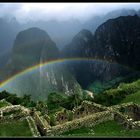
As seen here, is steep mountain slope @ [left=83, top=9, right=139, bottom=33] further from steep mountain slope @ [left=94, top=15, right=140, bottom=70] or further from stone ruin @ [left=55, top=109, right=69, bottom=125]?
→ stone ruin @ [left=55, top=109, right=69, bottom=125]

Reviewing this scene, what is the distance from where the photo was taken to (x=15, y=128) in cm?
2198

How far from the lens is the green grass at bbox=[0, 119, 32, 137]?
68.4ft

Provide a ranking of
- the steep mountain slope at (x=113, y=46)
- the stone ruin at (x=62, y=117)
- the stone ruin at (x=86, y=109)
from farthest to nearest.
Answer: the steep mountain slope at (x=113, y=46)
the stone ruin at (x=62, y=117)
the stone ruin at (x=86, y=109)

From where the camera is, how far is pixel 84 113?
2981 cm

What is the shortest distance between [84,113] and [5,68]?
402 feet

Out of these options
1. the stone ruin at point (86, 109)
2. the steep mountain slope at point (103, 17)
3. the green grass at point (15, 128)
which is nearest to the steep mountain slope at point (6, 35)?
the steep mountain slope at point (103, 17)

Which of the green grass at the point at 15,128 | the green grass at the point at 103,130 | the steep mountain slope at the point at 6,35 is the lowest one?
the steep mountain slope at the point at 6,35

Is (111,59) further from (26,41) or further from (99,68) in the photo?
(26,41)

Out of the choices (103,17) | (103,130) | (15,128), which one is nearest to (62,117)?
(103,130)

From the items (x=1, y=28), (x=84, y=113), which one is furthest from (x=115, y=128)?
(x=1, y=28)

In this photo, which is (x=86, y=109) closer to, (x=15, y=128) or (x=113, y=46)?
(x=15, y=128)

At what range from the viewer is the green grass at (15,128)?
2084cm

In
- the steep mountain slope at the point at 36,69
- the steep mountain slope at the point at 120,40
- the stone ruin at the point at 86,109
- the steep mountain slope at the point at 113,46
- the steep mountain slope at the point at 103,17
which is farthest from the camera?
the steep mountain slope at the point at 120,40

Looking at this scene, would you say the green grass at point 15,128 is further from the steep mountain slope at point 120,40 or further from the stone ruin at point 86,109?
the steep mountain slope at point 120,40
